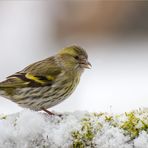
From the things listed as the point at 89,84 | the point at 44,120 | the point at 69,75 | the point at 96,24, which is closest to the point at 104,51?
the point at 96,24

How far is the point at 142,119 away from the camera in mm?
3826

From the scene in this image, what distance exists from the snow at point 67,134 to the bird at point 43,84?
1123mm

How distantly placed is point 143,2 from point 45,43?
195 cm

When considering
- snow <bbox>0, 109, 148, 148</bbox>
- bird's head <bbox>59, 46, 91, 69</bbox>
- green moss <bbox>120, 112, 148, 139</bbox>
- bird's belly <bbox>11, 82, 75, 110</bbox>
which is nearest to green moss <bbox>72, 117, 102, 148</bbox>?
snow <bbox>0, 109, 148, 148</bbox>

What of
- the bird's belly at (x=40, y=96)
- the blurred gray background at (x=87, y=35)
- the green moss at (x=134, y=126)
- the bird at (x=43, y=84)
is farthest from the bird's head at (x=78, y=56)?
the blurred gray background at (x=87, y=35)

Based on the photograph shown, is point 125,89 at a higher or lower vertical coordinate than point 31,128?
higher

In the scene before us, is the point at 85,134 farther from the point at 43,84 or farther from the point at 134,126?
the point at 43,84

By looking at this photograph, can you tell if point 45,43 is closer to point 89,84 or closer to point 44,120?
point 89,84

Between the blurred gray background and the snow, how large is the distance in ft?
17.5

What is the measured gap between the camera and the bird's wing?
535 centimetres

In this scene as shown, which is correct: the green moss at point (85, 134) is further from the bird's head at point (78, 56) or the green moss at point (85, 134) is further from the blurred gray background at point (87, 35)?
the blurred gray background at point (87, 35)

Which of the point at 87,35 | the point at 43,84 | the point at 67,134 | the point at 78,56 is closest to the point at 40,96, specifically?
the point at 43,84

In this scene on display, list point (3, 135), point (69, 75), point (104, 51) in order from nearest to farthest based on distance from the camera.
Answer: point (3, 135), point (69, 75), point (104, 51)

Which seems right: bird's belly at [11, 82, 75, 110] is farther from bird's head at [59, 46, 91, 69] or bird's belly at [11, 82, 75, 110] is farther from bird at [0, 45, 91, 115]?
bird's head at [59, 46, 91, 69]
